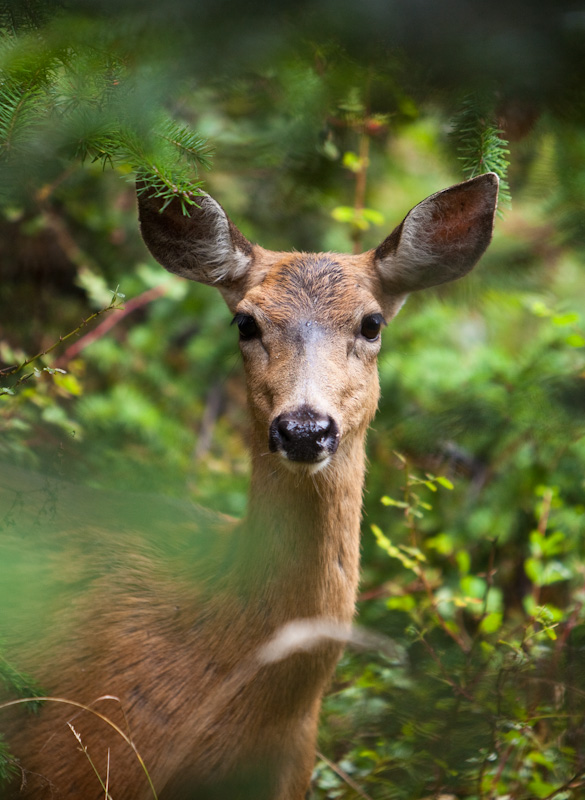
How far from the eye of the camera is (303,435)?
296cm

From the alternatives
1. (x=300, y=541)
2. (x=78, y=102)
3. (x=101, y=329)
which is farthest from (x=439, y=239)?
(x=101, y=329)

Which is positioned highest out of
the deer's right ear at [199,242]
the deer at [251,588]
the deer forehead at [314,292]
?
the deer's right ear at [199,242]

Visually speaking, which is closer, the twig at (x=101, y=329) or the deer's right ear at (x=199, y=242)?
the deer's right ear at (x=199, y=242)

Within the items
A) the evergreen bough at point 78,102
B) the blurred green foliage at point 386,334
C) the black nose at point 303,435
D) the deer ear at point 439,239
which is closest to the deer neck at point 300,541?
the black nose at point 303,435

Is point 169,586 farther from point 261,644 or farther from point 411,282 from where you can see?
point 411,282

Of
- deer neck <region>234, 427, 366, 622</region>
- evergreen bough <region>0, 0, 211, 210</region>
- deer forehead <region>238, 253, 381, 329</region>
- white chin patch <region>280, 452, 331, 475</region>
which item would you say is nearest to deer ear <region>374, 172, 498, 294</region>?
deer forehead <region>238, 253, 381, 329</region>

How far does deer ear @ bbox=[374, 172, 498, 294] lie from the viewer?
362 centimetres

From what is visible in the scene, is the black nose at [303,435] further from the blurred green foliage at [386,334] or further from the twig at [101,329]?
the twig at [101,329]

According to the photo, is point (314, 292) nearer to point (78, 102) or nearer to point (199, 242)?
point (199, 242)

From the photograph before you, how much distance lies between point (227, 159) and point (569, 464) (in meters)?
3.18

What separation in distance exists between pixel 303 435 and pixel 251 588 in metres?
0.85

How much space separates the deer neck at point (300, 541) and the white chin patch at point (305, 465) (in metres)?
0.24

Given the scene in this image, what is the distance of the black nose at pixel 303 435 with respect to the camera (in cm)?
296

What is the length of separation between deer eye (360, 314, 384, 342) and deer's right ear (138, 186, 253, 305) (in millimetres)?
639
